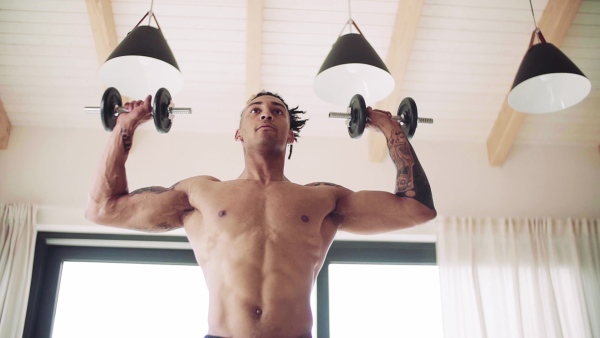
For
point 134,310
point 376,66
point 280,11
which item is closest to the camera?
point 376,66

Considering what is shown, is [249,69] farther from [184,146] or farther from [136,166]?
[136,166]

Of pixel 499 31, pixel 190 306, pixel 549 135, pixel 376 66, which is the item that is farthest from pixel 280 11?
pixel 549 135

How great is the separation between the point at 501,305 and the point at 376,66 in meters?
1.70

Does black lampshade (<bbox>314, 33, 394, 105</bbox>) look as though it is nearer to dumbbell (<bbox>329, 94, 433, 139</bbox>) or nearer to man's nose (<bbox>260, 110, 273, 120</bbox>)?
dumbbell (<bbox>329, 94, 433, 139</bbox>)

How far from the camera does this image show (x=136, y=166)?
11.2ft

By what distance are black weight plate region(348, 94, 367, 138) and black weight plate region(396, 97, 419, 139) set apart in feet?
0.46

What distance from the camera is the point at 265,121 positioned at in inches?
67.4

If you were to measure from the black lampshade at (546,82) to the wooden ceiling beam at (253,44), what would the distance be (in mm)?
1341

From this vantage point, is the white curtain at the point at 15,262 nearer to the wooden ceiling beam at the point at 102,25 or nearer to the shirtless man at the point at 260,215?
the wooden ceiling beam at the point at 102,25

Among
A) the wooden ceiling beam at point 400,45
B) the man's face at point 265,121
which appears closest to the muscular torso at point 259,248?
the man's face at point 265,121

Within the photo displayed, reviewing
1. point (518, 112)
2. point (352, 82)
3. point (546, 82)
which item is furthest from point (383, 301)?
point (546, 82)

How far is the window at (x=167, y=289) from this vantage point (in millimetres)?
3217

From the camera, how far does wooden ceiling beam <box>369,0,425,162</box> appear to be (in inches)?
114

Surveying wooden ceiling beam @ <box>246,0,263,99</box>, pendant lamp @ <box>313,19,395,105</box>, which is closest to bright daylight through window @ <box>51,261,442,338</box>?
wooden ceiling beam @ <box>246,0,263,99</box>
